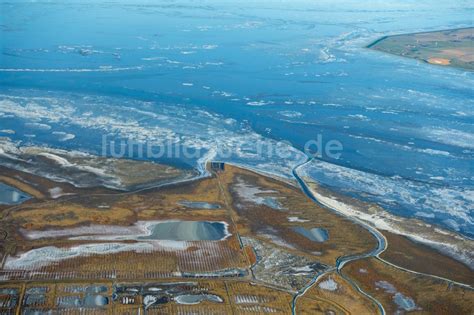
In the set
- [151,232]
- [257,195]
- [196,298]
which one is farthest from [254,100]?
[196,298]

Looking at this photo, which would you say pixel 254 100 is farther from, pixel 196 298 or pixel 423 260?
pixel 196 298

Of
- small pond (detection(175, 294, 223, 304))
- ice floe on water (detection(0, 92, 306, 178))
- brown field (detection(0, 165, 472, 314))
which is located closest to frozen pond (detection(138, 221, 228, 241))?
brown field (detection(0, 165, 472, 314))

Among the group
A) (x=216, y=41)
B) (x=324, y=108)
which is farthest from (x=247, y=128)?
(x=216, y=41)

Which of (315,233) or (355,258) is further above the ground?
(315,233)

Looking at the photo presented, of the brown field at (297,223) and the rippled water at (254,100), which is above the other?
the rippled water at (254,100)

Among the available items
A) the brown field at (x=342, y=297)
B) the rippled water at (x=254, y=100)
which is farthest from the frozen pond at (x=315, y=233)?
the rippled water at (x=254, y=100)

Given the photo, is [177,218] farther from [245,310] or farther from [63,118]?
[63,118]

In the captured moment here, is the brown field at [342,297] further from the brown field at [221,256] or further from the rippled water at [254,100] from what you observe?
the rippled water at [254,100]
